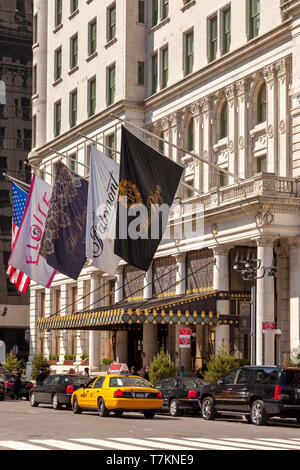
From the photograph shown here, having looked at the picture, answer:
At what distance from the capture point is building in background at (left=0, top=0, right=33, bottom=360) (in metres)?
110

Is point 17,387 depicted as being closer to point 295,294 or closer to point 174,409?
point 295,294

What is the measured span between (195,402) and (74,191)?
1841 centimetres

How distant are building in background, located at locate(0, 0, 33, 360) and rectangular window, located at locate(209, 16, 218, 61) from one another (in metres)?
59.0

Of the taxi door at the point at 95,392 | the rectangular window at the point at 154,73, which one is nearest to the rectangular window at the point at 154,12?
the rectangular window at the point at 154,73

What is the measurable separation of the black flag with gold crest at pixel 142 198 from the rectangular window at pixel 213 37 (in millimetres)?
13317

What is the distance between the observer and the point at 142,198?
4162 cm

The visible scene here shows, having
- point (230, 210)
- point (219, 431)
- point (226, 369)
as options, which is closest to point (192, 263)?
point (230, 210)

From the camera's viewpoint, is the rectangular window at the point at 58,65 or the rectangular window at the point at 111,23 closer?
the rectangular window at the point at 111,23

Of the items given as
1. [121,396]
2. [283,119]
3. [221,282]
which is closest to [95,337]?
[221,282]

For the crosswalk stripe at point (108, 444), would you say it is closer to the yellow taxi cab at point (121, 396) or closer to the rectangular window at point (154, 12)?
the yellow taxi cab at point (121, 396)

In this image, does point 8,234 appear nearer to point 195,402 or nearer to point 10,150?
point 10,150

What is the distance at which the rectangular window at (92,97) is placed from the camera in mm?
66562

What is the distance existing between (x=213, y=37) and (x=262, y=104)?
274 inches

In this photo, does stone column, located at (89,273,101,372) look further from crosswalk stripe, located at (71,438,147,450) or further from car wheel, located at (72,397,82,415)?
crosswalk stripe, located at (71,438,147,450)
